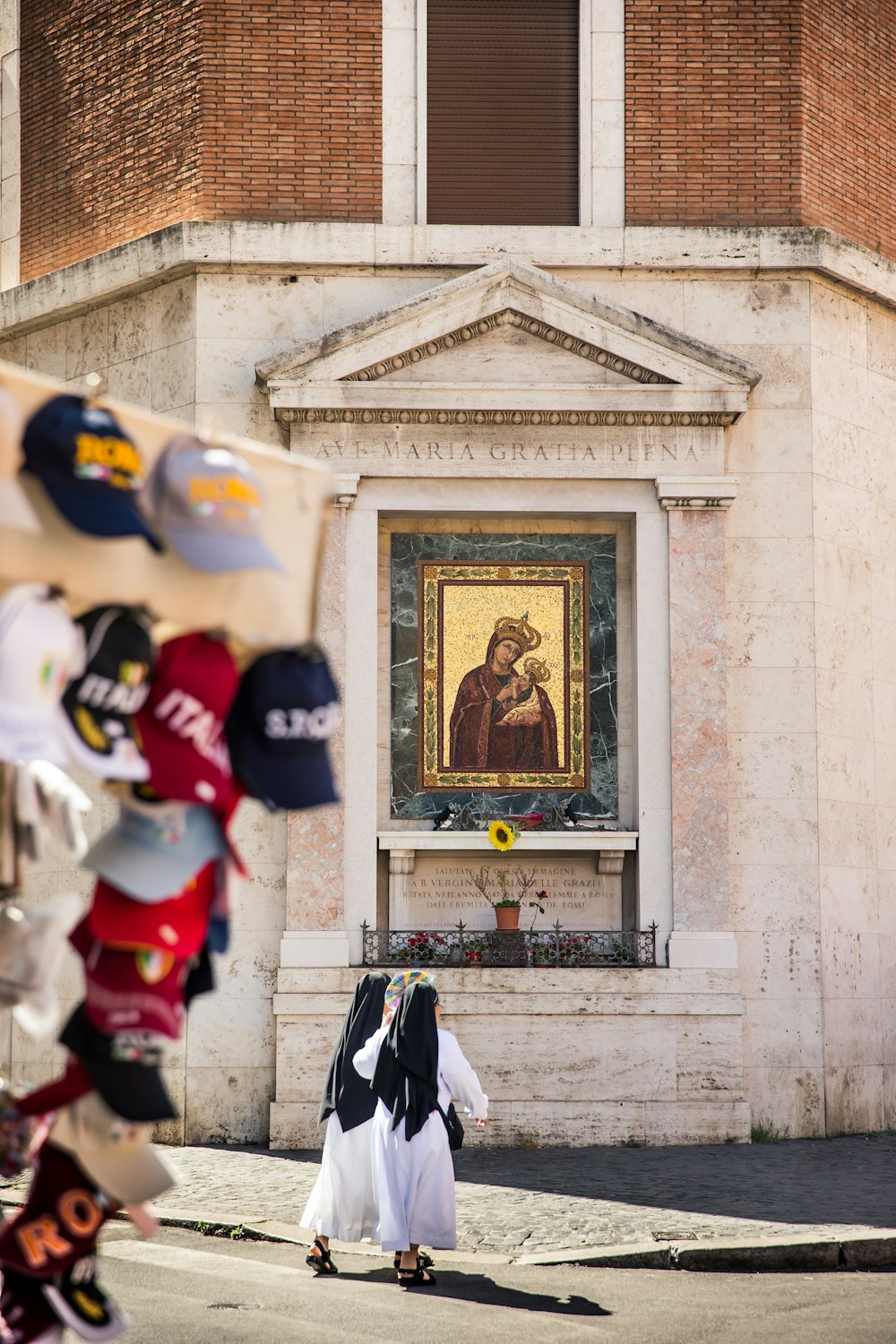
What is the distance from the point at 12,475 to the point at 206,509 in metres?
0.44

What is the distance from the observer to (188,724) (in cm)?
384

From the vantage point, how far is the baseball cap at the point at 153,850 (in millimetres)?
3783

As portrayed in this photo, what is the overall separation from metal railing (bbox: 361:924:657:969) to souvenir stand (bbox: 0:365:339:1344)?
11632mm

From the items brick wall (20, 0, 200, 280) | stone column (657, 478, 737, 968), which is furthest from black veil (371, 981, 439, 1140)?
brick wall (20, 0, 200, 280)

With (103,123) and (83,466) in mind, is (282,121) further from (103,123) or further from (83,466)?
(83,466)

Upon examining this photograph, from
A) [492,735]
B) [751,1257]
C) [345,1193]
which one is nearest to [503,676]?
[492,735]

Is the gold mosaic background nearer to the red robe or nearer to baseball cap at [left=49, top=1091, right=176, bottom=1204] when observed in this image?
the red robe

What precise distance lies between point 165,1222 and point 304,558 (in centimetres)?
855

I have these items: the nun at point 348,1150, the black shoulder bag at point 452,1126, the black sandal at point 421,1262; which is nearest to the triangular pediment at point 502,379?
the nun at point 348,1150

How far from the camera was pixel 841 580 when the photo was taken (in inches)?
652

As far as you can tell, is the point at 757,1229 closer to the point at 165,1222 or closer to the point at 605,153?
the point at 165,1222

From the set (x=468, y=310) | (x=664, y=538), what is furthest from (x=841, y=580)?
(x=468, y=310)

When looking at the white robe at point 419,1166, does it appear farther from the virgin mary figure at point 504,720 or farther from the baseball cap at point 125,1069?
the baseball cap at point 125,1069

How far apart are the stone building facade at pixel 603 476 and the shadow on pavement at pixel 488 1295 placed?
16.9 ft
